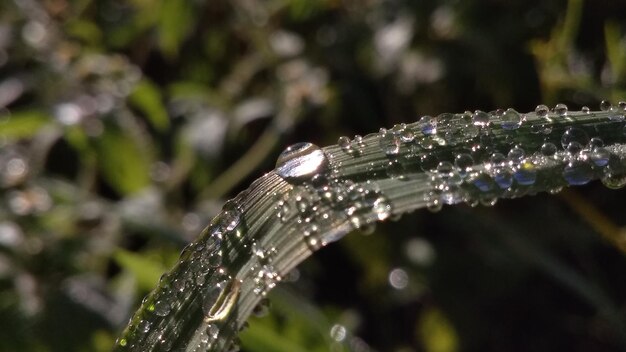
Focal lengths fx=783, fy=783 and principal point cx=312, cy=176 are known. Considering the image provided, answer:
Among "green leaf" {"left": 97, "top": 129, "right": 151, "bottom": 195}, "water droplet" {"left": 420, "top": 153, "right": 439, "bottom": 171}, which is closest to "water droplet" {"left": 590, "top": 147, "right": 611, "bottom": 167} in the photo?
"water droplet" {"left": 420, "top": 153, "right": 439, "bottom": 171}

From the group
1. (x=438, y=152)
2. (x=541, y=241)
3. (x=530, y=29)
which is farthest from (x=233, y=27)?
(x=438, y=152)

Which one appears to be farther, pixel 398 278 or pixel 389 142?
pixel 398 278

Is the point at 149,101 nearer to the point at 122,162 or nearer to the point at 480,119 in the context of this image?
the point at 122,162

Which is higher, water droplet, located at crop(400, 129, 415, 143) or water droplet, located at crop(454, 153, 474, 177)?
water droplet, located at crop(400, 129, 415, 143)

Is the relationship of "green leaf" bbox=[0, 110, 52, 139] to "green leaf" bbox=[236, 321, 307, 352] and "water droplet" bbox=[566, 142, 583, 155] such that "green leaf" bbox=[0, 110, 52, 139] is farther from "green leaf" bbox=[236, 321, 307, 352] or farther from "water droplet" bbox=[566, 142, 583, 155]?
"water droplet" bbox=[566, 142, 583, 155]

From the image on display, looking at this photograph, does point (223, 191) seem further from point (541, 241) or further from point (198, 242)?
point (198, 242)

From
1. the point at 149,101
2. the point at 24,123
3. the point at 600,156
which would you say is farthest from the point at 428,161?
the point at 149,101

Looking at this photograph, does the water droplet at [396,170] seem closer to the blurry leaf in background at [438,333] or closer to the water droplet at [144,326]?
the water droplet at [144,326]

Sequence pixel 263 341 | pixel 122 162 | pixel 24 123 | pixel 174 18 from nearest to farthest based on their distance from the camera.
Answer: pixel 263 341, pixel 24 123, pixel 122 162, pixel 174 18
